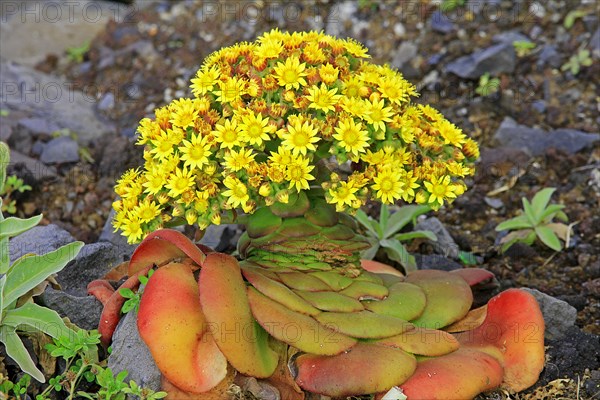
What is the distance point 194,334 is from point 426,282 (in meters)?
1.15

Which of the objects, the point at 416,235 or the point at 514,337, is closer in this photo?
the point at 514,337

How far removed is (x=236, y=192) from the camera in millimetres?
3330

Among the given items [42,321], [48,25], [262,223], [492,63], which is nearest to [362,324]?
[262,223]

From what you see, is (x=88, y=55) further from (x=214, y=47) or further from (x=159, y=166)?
(x=159, y=166)

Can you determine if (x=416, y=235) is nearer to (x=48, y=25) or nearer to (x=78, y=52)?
(x=78, y=52)

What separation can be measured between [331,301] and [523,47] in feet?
12.0

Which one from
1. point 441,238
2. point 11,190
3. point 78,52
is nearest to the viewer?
point 441,238

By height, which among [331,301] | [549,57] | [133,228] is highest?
[133,228]

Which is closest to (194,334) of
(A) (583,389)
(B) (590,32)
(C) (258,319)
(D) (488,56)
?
(C) (258,319)

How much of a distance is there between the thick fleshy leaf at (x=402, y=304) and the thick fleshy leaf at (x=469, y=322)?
0.66 feet

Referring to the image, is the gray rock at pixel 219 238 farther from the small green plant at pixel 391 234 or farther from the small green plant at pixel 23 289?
the small green plant at pixel 23 289

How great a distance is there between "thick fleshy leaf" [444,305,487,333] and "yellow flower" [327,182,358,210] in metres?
0.81

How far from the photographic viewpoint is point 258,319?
3.32 m

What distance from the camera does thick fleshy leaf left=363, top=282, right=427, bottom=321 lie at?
3.55 metres
